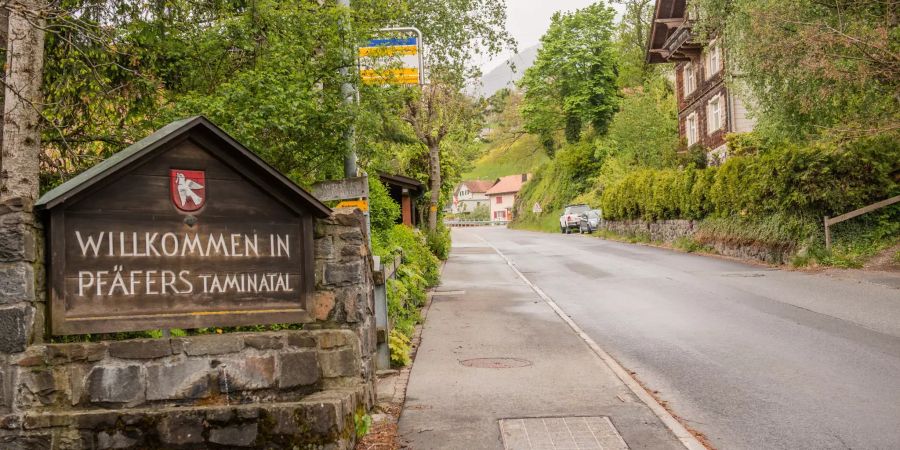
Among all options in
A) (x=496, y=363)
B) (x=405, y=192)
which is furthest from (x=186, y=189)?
(x=405, y=192)

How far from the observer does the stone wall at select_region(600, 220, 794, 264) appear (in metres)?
22.7

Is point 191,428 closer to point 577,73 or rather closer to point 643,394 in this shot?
point 643,394

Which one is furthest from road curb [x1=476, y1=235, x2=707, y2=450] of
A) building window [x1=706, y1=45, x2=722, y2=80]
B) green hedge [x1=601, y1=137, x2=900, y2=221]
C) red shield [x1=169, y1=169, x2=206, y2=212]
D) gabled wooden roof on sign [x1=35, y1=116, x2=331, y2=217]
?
building window [x1=706, y1=45, x2=722, y2=80]

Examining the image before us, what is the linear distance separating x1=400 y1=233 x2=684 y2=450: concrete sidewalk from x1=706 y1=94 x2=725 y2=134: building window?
27.4 metres

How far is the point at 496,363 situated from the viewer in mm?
9859

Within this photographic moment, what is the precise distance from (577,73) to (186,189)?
207 feet

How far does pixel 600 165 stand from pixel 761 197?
127ft

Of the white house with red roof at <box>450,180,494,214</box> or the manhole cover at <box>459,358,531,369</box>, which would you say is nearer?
the manhole cover at <box>459,358,531,369</box>

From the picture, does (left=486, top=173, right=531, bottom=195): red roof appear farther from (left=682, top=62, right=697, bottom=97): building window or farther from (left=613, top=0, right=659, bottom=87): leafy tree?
(left=682, top=62, right=697, bottom=97): building window

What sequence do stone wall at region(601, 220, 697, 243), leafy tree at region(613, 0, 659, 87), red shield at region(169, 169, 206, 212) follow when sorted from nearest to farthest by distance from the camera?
1. red shield at region(169, 169, 206, 212)
2. stone wall at region(601, 220, 697, 243)
3. leafy tree at region(613, 0, 659, 87)

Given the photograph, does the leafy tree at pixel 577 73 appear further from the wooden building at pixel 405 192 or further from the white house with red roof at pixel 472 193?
the white house with red roof at pixel 472 193

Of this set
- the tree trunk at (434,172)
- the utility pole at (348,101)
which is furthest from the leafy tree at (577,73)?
the utility pole at (348,101)

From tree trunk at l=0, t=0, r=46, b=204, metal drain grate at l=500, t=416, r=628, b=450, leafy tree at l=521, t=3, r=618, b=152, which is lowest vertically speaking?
metal drain grate at l=500, t=416, r=628, b=450

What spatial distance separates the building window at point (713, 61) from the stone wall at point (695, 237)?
27.9 ft
